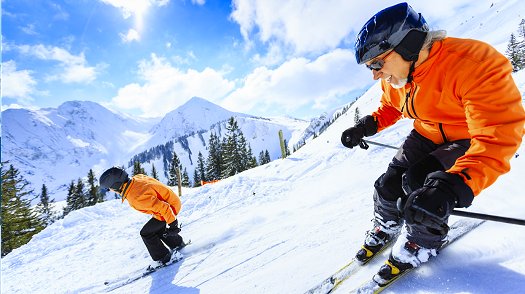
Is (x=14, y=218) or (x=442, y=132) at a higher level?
(x=14, y=218)

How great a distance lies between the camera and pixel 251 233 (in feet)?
18.1

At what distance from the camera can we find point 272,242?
15.1 feet

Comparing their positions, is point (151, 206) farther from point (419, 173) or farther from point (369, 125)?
point (419, 173)

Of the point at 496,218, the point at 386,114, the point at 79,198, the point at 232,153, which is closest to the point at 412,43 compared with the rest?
the point at 496,218

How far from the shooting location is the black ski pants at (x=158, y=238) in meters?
5.38

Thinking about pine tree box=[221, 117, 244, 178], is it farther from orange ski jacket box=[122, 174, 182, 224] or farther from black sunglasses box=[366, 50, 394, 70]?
black sunglasses box=[366, 50, 394, 70]

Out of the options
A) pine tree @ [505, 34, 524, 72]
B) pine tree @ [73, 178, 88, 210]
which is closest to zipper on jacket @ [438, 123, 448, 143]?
pine tree @ [505, 34, 524, 72]

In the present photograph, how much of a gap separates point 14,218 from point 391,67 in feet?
107

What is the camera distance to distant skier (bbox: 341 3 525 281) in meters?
1.66

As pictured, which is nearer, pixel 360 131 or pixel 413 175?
pixel 413 175

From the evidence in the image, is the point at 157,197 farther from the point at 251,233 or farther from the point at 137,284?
the point at 251,233

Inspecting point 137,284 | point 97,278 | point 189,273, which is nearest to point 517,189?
point 189,273

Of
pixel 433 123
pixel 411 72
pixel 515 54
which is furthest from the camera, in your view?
pixel 515 54

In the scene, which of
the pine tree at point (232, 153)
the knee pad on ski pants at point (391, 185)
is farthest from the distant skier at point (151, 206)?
the pine tree at point (232, 153)
